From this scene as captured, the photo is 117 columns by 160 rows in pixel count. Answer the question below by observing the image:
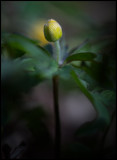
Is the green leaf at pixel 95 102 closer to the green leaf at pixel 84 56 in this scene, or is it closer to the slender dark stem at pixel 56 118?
the green leaf at pixel 84 56

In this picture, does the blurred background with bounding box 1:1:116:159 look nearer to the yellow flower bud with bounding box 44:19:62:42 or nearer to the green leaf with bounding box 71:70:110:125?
the green leaf with bounding box 71:70:110:125

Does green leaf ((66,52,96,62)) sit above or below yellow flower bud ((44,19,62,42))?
below

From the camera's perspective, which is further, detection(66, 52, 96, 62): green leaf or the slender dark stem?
the slender dark stem

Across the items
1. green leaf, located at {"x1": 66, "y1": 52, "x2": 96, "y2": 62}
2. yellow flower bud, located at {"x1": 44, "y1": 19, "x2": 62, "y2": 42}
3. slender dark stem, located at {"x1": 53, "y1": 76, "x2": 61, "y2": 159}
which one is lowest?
slender dark stem, located at {"x1": 53, "y1": 76, "x2": 61, "y2": 159}

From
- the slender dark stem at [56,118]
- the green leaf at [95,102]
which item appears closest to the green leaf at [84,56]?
the green leaf at [95,102]

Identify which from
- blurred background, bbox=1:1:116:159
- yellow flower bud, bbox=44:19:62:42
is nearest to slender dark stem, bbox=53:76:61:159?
blurred background, bbox=1:1:116:159

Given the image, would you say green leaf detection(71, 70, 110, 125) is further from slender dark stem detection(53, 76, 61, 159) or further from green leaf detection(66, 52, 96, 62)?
slender dark stem detection(53, 76, 61, 159)

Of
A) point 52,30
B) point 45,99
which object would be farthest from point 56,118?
point 45,99

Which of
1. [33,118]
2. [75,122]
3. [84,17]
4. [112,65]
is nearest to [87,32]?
[84,17]
